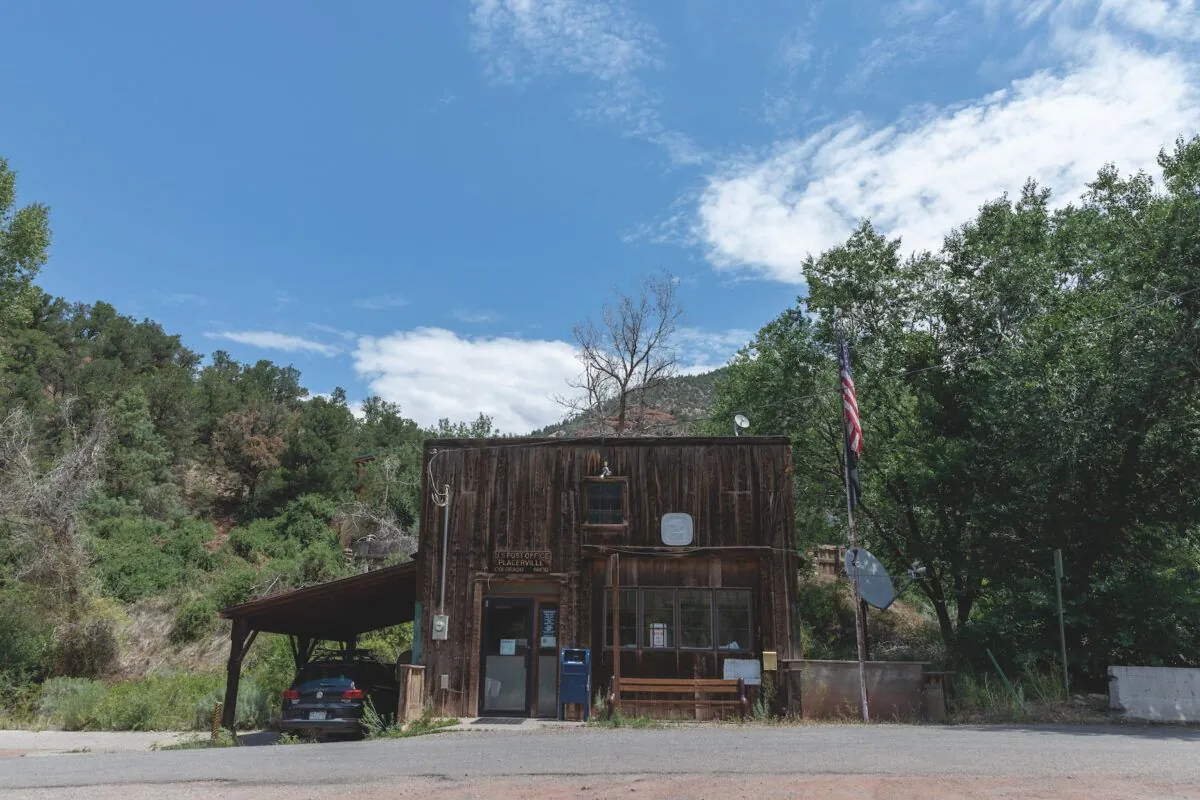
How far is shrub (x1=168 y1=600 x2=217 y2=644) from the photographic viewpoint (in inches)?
1037

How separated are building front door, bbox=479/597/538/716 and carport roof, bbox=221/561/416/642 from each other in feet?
6.32

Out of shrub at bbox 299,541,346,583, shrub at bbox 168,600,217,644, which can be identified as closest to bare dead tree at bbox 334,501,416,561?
shrub at bbox 299,541,346,583

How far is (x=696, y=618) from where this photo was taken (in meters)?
15.1

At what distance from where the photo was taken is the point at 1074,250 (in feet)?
74.0

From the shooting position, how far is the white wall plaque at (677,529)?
1530 cm

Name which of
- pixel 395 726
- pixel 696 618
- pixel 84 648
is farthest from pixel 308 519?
pixel 696 618

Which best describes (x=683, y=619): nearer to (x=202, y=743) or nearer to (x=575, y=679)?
(x=575, y=679)

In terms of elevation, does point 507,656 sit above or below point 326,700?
above

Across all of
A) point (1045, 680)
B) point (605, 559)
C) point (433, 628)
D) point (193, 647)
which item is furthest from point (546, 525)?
point (193, 647)

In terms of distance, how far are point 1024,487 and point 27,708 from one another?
929 inches

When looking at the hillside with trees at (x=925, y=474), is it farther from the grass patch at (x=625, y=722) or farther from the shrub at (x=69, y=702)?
the grass patch at (x=625, y=722)

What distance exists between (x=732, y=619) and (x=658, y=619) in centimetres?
137

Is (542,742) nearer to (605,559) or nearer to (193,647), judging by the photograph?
(605,559)

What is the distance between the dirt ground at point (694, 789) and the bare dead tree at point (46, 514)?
1925 cm
